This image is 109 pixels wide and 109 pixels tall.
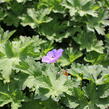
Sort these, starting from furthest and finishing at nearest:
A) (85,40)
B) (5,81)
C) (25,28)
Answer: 1. (25,28)
2. (85,40)
3. (5,81)

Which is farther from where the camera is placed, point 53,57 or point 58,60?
point 58,60

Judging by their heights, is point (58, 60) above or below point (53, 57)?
below

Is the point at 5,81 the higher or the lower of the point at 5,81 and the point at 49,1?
the lower

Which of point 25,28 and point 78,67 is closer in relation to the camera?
point 78,67

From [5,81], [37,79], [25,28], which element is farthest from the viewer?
[25,28]

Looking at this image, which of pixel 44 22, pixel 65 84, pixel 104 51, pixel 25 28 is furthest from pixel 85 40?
pixel 65 84

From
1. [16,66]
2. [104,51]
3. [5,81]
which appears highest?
[16,66]

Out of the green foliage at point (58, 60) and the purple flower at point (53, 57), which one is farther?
the purple flower at point (53, 57)

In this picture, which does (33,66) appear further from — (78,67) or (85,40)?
(85,40)

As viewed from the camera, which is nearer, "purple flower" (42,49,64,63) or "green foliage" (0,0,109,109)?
"green foliage" (0,0,109,109)

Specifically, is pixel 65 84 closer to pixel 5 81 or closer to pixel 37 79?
pixel 37 79
